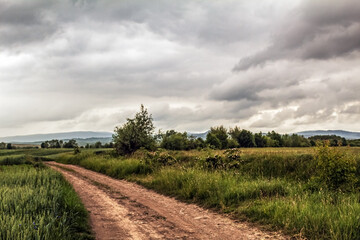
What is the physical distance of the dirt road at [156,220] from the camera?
6898mm

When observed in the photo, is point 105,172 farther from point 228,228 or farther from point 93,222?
point 228,228

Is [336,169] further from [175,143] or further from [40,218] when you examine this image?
[175,143]

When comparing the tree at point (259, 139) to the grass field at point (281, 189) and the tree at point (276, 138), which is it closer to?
the tree at point (276, 138)

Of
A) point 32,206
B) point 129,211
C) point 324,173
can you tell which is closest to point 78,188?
point 129,211

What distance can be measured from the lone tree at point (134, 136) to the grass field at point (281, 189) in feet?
40.3

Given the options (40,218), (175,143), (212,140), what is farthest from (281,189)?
(212,140)

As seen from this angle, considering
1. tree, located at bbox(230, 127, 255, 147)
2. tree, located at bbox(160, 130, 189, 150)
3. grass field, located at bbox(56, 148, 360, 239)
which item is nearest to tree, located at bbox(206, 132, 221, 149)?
tree, located at bbox(160, 130, 189, 150)

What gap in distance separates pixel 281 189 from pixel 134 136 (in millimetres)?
22712

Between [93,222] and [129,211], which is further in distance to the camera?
[129,211]

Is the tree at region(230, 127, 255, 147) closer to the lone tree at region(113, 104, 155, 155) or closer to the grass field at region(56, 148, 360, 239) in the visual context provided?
the lone tree at region(113, 104, 155, 155)

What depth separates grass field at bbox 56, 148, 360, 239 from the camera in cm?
681

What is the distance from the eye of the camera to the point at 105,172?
2080 cm

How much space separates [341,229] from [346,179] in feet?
15.7

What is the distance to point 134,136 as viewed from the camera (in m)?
31.0
